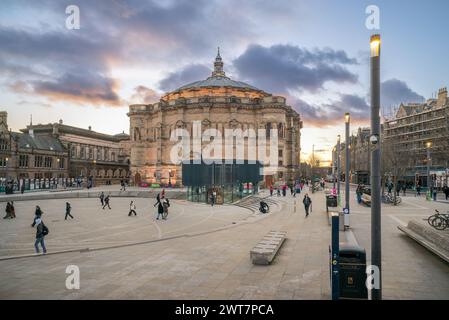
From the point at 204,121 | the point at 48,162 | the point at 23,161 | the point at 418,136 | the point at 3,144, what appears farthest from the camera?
the point at 48,162

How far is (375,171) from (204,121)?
70.6 m

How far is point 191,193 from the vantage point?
1797 inches

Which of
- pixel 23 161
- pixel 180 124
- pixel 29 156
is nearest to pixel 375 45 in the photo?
pixel 180 124

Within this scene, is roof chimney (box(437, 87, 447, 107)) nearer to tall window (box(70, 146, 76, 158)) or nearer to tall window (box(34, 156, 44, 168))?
tall window (box(34, 156, 44, 168))

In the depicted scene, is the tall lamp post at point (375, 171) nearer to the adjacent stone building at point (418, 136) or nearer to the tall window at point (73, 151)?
the adjacent stone building at point (418, 136)

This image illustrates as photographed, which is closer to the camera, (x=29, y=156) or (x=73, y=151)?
(x=29, y=156)

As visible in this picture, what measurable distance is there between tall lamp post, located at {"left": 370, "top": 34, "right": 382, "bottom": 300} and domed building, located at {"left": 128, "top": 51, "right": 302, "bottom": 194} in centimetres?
6514

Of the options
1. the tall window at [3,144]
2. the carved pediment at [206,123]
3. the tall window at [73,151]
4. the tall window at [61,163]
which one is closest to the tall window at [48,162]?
the tall window at [61,163]

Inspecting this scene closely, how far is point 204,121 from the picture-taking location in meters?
77.0

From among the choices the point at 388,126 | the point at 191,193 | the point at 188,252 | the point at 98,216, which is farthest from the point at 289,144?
the point at 188,252

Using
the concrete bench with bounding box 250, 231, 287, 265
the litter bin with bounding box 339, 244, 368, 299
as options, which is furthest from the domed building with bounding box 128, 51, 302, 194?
the litter bin with bounding box 339, 244, 368, 299

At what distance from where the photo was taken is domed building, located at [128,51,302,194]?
7638 centimetres

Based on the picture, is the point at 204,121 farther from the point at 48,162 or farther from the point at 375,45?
the point at 375,45

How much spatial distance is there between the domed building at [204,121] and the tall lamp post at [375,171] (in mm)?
65141
